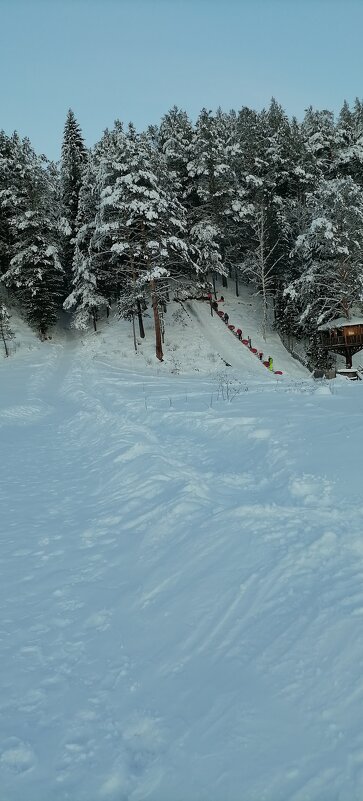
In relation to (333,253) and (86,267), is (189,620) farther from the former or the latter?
(86,267)

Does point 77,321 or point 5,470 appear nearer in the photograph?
point 5,470

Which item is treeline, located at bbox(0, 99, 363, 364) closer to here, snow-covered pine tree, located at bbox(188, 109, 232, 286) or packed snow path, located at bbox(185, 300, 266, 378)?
snow-covered pine tree, located at bbox(188, 109, 232, 286)

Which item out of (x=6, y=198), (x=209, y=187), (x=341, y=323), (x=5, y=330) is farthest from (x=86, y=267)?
(x=341, y=323)

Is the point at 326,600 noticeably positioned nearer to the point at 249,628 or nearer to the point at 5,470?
the point at 249,628

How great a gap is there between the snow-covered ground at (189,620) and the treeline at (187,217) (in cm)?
2184

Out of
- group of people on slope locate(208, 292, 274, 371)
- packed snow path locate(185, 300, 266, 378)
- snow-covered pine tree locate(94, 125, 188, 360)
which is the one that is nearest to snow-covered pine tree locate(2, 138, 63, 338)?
snow-covered pine tree locate(94, 125, 188, 360)

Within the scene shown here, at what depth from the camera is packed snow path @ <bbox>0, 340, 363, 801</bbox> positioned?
237 cm

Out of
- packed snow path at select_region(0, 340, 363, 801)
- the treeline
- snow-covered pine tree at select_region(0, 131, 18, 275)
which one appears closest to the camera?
packed snow path at select_region(0, 340, 363, 801)

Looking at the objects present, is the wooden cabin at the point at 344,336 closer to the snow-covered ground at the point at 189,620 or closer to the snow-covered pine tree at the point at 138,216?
the snow-covered pine tree at the point at 138,216

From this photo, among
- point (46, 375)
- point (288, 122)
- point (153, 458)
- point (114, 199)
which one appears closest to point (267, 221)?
point (288, 122)

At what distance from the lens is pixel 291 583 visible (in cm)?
364

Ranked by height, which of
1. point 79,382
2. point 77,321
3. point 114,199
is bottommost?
point 79,382

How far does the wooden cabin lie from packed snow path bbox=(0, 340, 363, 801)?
85.0ft

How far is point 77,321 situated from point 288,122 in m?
31.8
